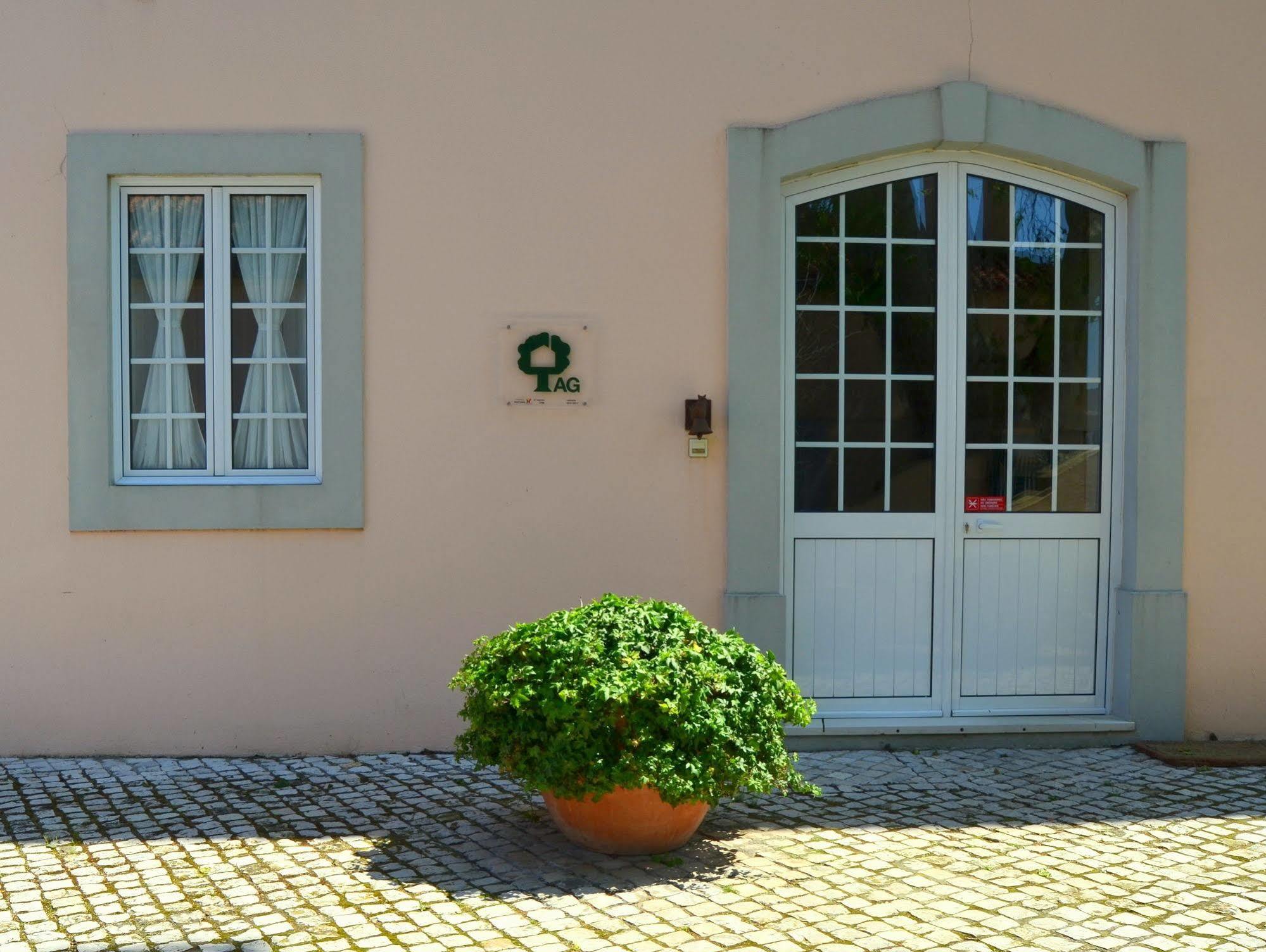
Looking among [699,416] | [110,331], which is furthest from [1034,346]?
[110,331]

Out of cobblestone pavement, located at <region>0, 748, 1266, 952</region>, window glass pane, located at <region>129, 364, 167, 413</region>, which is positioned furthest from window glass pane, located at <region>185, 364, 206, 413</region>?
cobblestone pavement, located at <region>0, 748, 1266, 952</region>

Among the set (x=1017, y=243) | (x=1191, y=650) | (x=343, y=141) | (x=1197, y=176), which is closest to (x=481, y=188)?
(x=343, y=141)

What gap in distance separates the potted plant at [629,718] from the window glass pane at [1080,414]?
2.55 meters

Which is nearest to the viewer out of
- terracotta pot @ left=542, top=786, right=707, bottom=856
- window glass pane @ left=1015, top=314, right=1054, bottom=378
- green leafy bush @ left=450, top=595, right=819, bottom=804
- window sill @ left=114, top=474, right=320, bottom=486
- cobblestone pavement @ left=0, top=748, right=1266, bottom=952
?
cobblestone pavement @ left=0, top=748, right=1266, bottom=952

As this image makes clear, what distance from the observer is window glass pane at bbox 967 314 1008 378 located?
6.32 metres

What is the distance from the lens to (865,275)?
6285mm

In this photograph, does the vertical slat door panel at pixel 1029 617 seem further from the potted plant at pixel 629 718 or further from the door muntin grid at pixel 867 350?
the potted plant at pixel 629 718

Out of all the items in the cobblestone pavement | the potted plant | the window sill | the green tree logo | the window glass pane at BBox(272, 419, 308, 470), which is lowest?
the cobblestone pavement

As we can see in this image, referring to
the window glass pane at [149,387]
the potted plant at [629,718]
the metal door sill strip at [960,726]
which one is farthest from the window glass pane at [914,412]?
the window glass pane at [149,387]

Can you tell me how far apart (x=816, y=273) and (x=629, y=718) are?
9.44 ft

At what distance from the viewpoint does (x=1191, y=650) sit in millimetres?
6312

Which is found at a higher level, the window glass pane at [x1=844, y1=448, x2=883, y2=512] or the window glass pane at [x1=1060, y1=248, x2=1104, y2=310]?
the window glass pane at [x1=1060, y1=248, x2=1104, y2=310]

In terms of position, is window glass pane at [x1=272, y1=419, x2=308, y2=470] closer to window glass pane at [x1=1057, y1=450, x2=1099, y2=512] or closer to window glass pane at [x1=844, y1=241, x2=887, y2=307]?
window glass pane at [x1=844, y1=241, x2=887, y2=307]

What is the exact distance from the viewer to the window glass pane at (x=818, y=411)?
6266 millimetres
